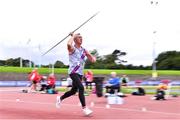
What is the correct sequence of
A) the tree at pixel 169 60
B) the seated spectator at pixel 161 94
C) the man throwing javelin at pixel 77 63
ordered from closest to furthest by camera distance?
the man throwing javelin at pixel 77 63 < the seated spectator at pixel 161 94 < the tree at pixel 169 60

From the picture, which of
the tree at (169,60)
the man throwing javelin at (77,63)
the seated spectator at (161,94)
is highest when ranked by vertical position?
the tree at (169,60)

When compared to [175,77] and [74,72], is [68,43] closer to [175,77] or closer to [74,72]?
[74,72]

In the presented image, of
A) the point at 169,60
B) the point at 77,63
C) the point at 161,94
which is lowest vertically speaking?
the point at 161,94

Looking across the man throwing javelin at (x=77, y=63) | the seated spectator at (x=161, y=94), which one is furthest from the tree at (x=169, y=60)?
the man throwing javelin at (x=77, y=63)

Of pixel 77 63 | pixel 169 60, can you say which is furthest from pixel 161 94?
pixel 169 60

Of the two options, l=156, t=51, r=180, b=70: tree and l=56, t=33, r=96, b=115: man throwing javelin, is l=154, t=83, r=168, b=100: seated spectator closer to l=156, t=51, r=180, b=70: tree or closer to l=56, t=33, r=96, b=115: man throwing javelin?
l=56, t=33, r=96, b=115: man throwing javelin

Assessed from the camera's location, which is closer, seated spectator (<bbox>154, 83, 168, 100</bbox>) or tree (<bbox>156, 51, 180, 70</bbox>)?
seated spectator (<bbox>154, 83, 168, 100</bbox>)

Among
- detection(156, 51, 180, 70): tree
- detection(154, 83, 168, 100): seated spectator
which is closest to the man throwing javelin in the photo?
detection(154, 83, 168, 100): seated spectator

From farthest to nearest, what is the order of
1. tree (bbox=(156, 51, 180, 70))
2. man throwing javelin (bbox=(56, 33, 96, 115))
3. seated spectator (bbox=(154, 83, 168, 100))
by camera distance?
tree (bbox=(156, 51, 180, 70))
seated spectator (bbox=(154, 83, 168, 100))
man throwing javelin (bbox=(56, 33, 96, 115))

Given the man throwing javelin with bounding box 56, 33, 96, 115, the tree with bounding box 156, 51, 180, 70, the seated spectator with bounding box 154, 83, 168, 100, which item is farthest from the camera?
the tree with bounding box 156, 51, 180, 70

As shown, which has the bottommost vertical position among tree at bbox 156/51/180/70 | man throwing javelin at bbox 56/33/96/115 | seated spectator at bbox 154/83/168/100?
seated spectator at bbox 154/83/168/100

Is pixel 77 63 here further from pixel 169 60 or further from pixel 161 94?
pixel 169 60

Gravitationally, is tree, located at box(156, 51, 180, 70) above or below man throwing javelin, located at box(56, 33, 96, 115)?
above

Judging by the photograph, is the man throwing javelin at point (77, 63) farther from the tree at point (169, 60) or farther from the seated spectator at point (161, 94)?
the tree at point (169, 60)
